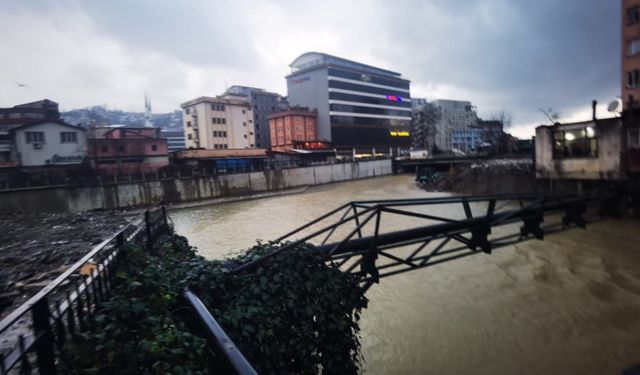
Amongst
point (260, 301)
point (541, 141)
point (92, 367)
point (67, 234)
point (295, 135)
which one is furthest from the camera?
point (295, 135)

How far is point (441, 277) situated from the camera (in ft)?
44.4

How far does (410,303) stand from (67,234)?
11.4 meters

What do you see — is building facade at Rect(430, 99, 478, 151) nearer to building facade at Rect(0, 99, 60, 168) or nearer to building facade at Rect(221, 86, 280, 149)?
building facade at Rect(221, 86, 280, 149)

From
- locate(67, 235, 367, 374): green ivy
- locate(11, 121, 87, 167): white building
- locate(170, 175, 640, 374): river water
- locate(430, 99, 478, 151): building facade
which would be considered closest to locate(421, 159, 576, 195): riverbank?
locate(170, 175, 640, 374): river water

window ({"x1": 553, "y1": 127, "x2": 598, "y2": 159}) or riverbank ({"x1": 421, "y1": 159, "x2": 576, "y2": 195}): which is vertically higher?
window ({"x1": 553, "y1": 127, "x2": 598, "y2": 159})

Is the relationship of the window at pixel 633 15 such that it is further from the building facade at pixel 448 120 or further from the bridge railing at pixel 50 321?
the building facade at pixel 448 120

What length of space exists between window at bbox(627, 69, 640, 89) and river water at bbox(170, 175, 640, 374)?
2277cm

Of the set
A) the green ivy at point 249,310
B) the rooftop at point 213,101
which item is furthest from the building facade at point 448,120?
the green ivy at point 249,310

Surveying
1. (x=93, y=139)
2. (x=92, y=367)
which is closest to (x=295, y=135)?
(x=93, y=139)

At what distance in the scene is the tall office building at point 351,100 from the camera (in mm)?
78375

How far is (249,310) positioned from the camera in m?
4.99

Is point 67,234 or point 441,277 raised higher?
point 67,234

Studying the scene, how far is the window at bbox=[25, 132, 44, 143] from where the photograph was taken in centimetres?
3831

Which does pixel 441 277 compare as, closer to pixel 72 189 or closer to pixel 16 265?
pixel 16 265
